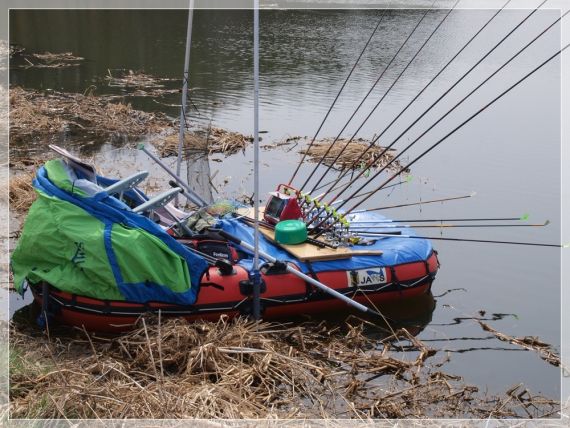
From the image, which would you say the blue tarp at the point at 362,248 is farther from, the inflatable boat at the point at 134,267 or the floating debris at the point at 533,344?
the floating debris at the point at 533,344

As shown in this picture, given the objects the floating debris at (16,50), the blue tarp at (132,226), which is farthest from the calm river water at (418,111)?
the blue tarp at (132,226)

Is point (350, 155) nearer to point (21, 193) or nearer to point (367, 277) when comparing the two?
point (21, 193)

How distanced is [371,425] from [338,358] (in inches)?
62.4

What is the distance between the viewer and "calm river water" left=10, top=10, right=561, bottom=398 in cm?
788

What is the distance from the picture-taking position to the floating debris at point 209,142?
12719 mm

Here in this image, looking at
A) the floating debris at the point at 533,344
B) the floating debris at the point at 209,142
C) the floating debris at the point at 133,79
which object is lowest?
the floating debris at the point at 533,344

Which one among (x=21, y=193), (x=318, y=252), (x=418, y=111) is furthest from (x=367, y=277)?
(x=418, y=111)

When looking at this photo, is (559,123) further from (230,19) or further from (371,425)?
(230,19)

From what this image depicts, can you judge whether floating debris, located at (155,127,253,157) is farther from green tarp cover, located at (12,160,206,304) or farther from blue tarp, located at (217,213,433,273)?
green tarp cover, located at (12,160,206,304)

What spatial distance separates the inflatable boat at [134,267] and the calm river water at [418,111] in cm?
102

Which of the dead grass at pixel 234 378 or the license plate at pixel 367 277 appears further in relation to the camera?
the license plate at pixel 367 277

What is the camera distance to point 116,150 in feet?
42.3

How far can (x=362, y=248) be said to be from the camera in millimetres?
7488

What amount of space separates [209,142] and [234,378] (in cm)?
822
